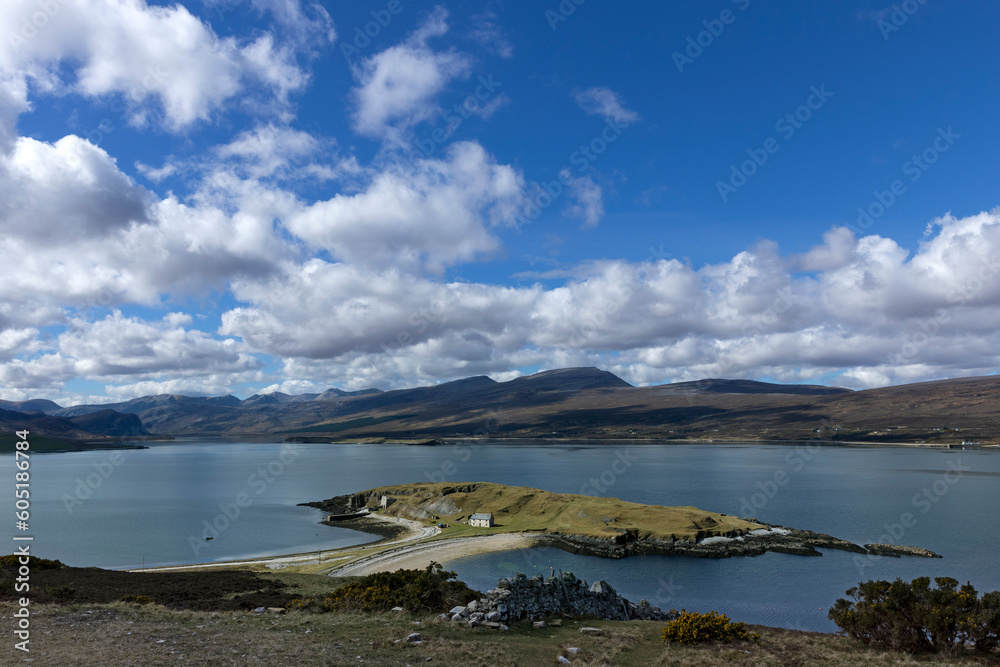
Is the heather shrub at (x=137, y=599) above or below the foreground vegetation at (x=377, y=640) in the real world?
below

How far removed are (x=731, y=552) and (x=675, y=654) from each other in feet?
188

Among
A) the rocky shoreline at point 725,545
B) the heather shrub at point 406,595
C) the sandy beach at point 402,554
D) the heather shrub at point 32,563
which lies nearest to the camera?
the heather shrub at point 406,595

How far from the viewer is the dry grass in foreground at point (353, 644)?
70.4ft

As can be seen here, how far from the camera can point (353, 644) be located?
2441cm

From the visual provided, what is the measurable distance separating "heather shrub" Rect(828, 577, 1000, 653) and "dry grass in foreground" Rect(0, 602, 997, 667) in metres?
1.11

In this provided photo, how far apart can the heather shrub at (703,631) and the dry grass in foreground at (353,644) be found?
0.79m

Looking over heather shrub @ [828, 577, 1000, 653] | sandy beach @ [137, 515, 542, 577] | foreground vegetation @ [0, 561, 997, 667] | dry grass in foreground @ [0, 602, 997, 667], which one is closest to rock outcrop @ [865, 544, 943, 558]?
sandy beach @ [137, 515, 542, 577]

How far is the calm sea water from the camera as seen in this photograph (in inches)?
2413

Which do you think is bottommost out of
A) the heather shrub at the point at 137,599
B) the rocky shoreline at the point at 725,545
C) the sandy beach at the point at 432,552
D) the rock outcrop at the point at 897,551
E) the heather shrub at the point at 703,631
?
the rock outcrop at the point at 897,551

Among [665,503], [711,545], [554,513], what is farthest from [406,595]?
[665,503]

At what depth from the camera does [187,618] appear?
2961cm

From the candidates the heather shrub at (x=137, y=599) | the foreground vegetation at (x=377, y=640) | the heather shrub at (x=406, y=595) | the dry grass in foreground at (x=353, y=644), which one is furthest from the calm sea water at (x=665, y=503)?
the heather shrub at (x=137, y=599)

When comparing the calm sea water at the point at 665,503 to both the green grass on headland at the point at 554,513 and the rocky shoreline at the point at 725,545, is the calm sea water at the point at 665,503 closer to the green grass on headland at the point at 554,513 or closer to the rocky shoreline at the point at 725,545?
the rocky shoreline at the point at 725,545

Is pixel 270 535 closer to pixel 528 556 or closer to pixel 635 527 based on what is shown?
pixel 528 556
